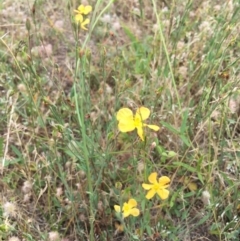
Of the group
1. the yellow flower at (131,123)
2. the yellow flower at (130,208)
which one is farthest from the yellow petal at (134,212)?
the yellow flower at (131,123)

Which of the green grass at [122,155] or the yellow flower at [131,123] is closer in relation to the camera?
the yellow flower at [131,123]

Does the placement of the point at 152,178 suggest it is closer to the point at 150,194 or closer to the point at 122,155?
the point at 150,194

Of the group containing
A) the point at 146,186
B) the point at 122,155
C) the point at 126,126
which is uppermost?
the point at 126,126

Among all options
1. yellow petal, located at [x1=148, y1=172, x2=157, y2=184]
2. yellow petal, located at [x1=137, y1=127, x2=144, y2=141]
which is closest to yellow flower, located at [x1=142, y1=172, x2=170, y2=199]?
yellow petal, located at [x1=148, y1=172, x2=157, y2=184]

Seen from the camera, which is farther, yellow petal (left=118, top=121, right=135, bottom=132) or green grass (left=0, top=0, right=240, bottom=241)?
green grass (left=0, top=0, right=240, bottom=241)

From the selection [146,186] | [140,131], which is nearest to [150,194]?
[146,186]

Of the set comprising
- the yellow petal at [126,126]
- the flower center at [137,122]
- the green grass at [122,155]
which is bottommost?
the green grass at [122,155]

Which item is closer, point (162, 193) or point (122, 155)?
point (162, 193)

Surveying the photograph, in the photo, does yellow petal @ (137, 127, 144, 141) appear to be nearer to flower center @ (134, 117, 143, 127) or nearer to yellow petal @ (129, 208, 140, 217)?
flower center @ (134, 117, 143, 127)

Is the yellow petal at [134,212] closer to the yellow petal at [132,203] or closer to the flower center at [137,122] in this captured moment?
the yellow petal at [132,203]

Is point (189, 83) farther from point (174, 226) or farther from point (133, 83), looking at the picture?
point (174, 226)

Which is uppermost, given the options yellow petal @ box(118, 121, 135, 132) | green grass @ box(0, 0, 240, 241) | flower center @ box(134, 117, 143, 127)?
flower center @ box(134, 117, 143, 127)

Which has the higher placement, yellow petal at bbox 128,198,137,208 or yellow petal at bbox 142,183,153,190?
yellow petal at bbox 142,183,153,190
